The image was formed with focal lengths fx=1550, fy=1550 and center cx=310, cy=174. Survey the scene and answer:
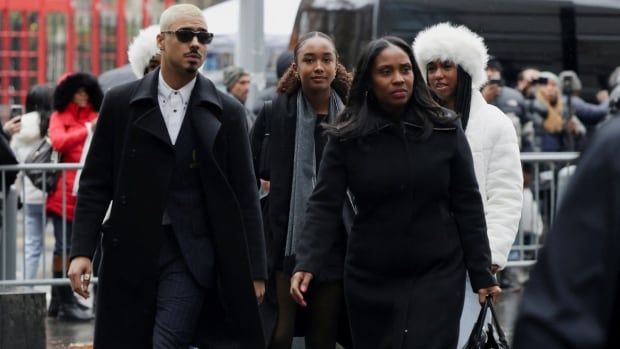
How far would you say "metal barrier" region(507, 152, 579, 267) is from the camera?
35.3 ft

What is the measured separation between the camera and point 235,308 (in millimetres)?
5719

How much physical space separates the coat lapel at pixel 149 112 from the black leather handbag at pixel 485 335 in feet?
4.26

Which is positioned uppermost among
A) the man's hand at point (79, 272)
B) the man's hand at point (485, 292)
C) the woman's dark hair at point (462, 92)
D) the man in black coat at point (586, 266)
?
the woman's dark hair at point (462, 92)

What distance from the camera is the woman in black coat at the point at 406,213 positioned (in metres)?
5.62

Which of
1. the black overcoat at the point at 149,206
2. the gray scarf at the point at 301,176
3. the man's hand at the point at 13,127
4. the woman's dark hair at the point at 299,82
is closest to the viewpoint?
the black overcoat at the point at 149,206

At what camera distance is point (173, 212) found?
221 inches

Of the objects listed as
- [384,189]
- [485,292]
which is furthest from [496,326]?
[384,189]

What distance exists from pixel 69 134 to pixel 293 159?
14.0 feet

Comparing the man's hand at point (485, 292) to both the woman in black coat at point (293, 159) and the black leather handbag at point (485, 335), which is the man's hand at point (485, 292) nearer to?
the black leather handbag at point (485, 335)

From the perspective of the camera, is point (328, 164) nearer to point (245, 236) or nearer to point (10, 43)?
point (245, 236)

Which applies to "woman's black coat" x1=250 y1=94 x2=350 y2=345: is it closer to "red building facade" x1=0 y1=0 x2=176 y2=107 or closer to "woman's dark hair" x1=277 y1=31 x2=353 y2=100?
"woman's dark hair" x1=277 y1=31 x2=353 y2=100

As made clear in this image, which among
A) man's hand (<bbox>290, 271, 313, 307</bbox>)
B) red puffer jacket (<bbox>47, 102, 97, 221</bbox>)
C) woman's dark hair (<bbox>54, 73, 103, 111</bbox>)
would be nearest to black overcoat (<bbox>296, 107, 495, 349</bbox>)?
man's hand (<bbox>290, 271, 313, 307</bbox>)

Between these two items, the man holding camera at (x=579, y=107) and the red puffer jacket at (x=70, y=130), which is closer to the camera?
the red puffer jacket at (x=70, y=130)

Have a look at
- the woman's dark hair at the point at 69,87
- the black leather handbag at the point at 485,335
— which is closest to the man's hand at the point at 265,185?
the black leather handbag at the point at 485,335
